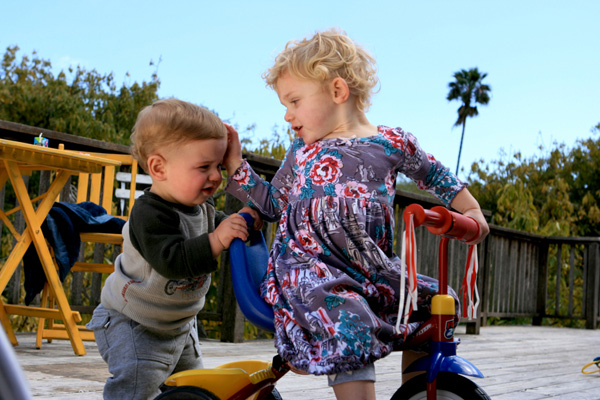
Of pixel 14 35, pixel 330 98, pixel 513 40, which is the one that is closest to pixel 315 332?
pixel 330 98

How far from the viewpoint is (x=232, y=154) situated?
1644 millimetres

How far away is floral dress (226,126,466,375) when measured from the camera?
131 cm

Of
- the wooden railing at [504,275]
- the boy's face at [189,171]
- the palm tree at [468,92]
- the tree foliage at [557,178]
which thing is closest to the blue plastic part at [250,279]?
the boy's face at [189,171]

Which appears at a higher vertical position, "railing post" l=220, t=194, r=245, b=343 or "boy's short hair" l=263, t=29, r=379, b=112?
"boy's short hair" l=263, t=29, r=379, b=112

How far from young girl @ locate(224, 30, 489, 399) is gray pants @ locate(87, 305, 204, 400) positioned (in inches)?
13.1

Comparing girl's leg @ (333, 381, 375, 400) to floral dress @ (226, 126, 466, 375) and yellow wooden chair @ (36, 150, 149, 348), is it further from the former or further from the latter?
yellow wooden chair @ (36, 150, 149, 348)

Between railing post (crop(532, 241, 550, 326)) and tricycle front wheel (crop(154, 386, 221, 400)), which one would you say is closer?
tricycle front wheel (crop(154, 386, 221, 400))

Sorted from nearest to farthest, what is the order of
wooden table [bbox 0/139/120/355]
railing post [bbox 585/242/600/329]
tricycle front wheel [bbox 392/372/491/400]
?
tricycle front wheel [bbox 392/372/491/400]
wooden table [bbox 0/139/120/355]
railing post [bbox 585/242/600/329]

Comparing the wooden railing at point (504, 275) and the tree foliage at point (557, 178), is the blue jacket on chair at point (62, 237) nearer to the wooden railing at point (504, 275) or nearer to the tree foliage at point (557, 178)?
the wooden railing at point (504, 275)

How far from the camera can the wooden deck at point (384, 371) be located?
238 centimetres

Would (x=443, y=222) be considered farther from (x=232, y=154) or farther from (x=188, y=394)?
(x=188, y=394)

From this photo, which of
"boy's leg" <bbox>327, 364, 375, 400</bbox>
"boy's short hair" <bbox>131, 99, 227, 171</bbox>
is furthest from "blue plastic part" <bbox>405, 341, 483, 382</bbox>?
"boy's short hair" <bbox>131, 99, 227, 171</bbox>

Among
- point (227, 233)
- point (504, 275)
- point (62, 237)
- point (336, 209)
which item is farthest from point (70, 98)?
point (336, 209)

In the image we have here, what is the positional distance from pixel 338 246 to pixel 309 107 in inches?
13.5
